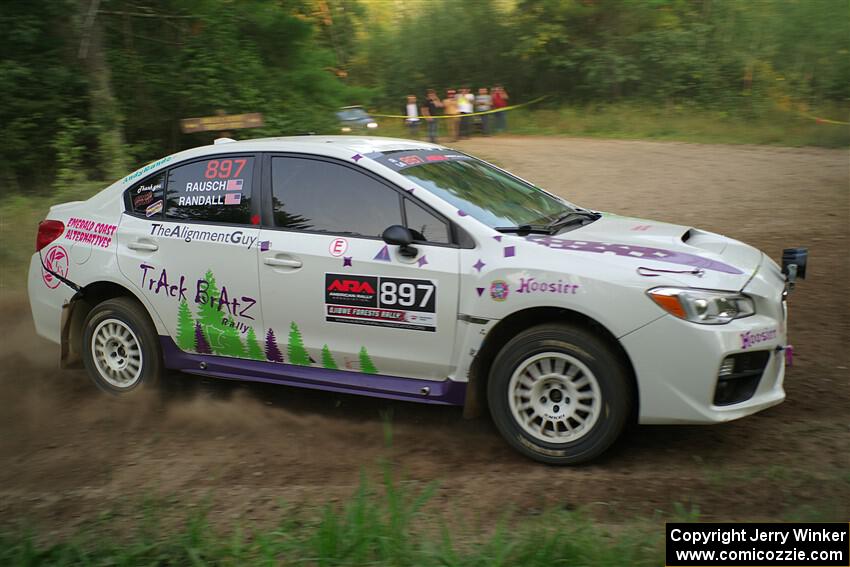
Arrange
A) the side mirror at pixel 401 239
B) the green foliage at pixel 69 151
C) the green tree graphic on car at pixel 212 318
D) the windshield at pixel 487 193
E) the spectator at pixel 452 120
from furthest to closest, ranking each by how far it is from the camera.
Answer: the spectator at pixel 452 120
the green foliage at pixel 69 151
the green tree graphic on car at pixel 212 318
the windshield at pixel 487 193
the side mirror at pixel 401 239

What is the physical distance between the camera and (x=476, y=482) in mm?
4477

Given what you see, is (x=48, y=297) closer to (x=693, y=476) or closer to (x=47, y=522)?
(x=47, y=522)

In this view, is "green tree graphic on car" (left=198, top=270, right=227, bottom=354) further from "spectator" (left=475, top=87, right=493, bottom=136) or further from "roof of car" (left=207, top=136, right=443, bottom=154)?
"spectator" (left=475, top=87, right=493, bottom=136)

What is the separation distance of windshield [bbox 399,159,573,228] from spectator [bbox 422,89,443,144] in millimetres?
19939

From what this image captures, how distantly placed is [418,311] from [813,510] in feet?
7.39

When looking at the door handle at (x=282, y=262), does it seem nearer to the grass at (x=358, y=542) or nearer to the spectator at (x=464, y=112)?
the grass at (x=358, y=542)

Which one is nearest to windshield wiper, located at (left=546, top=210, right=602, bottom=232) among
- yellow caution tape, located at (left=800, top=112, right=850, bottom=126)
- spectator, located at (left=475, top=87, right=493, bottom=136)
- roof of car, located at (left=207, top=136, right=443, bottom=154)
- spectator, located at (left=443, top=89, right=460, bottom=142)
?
roof of car, located at (left=207, top=136, right=443, bottom=154)

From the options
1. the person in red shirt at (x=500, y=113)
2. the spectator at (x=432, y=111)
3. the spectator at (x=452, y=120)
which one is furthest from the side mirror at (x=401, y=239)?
the person in red shirt at (x=500, y=113)

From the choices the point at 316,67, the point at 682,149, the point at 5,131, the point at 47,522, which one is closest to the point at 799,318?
the point at 47,522

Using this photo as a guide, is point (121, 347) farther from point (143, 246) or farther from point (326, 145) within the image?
point (326, 145)

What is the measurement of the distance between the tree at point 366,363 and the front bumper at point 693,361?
5.02ft

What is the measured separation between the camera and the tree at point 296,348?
17.2 ft

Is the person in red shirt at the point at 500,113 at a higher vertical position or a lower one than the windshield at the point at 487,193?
higher

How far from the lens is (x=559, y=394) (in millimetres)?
4578
